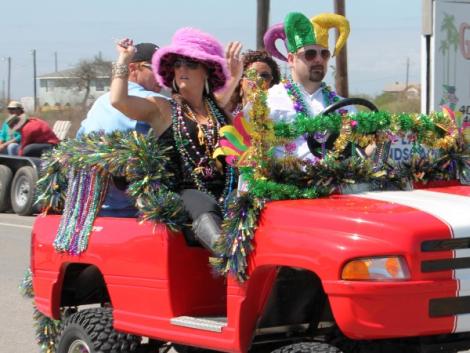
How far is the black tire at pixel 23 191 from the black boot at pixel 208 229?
12861 mm

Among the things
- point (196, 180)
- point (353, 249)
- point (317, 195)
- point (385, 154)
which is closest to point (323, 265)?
point (353, 249)

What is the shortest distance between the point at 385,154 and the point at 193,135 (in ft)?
3.31

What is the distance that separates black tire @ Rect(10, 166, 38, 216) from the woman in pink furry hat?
12.3m

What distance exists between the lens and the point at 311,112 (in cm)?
564

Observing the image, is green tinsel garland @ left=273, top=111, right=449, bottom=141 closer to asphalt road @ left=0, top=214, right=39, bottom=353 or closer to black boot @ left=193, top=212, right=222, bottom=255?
black boot @ left=193, top=212, right=222, bottom=255

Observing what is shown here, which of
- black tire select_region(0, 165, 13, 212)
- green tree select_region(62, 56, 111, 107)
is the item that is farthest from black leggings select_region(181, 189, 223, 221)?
green tree select_region(62, 56, 111, 107)

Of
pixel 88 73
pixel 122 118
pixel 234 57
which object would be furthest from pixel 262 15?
pixel 88 73

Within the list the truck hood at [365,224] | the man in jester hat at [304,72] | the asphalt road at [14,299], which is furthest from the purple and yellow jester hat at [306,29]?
the asphalt road at [14,299]

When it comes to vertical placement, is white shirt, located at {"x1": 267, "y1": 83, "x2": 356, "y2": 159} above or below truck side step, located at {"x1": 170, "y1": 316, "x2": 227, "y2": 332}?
above

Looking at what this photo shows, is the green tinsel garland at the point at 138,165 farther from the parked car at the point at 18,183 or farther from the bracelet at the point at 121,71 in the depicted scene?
the parked car at the point at 18,183

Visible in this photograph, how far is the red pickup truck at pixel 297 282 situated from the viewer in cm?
393

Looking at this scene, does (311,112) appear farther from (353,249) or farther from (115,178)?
(353,249)

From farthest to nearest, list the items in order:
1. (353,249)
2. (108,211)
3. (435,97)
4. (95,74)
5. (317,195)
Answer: (95,74)
(435,97)
(108,211)
(317,195)
(353,249)

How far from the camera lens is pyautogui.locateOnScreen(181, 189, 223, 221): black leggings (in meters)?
4.87
